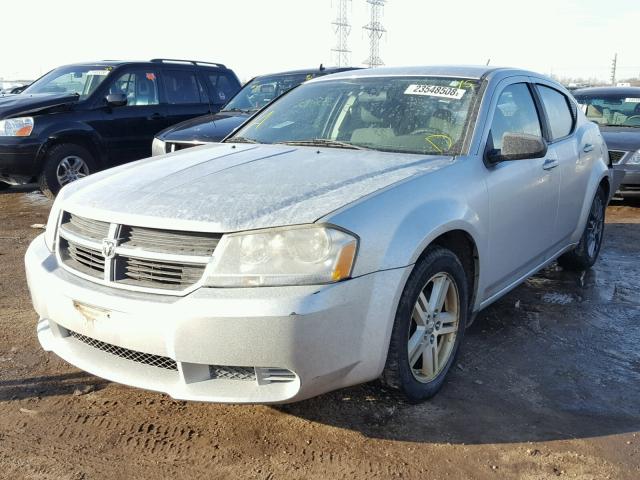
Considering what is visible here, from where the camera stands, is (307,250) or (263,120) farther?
(263,120)

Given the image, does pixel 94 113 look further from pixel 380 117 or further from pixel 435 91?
pixel 435 91

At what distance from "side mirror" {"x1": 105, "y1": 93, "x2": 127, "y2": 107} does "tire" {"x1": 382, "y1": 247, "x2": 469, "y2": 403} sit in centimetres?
625

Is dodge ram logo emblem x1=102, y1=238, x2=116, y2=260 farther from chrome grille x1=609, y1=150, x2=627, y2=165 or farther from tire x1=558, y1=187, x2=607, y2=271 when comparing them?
chrome grille x1=609, y1=150, x2=627, y2=165

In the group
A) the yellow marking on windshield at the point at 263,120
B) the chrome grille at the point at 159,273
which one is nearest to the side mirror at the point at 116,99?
the yellow marking on windshield at the point at 263,120

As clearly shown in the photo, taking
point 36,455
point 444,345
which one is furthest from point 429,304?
point 36,455

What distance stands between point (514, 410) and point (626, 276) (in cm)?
287

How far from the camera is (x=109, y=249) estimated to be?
261 centimetres

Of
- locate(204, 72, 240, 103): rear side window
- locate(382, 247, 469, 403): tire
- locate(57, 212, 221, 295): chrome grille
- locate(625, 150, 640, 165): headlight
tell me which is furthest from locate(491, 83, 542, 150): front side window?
locate(204, 72, 240, 103): rear side window

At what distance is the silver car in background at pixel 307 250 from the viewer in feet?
7.82

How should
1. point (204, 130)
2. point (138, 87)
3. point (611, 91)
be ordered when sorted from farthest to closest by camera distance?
point (611, 91) → point (138, 87) → point (204, 130)

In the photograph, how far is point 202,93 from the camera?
9.48 meters

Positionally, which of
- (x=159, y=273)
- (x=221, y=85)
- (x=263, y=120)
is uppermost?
(x=263, y=120)

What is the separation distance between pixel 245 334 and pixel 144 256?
55 cm

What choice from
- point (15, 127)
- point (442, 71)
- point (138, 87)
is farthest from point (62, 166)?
point (442, 71)
